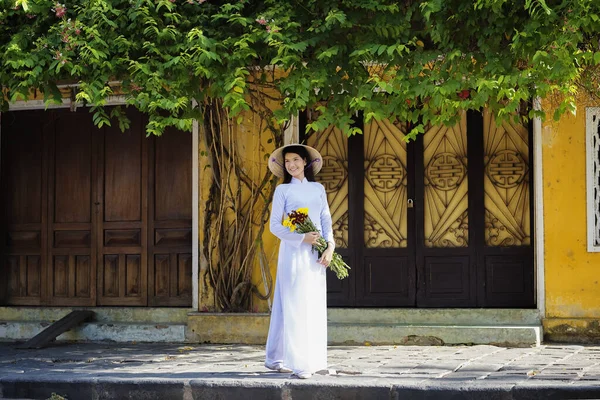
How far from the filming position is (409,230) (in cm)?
1134

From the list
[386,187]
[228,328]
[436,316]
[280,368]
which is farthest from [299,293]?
[386,187]

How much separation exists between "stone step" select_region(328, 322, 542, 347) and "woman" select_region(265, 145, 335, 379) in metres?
2.69

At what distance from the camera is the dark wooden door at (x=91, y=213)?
11820mm

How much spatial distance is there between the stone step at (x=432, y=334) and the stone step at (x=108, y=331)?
1.86 m

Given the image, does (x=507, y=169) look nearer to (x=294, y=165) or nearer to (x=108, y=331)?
(x=294, y=165)

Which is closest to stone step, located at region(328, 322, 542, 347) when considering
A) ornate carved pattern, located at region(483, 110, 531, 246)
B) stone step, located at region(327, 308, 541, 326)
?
stone step, located at region(327, 308, 541, 326)

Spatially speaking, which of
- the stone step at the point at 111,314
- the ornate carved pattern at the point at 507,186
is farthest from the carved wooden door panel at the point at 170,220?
the ornate carved pattern at the point at 507,186

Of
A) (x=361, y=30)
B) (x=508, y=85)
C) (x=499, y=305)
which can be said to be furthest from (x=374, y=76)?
(x=499, y=305)

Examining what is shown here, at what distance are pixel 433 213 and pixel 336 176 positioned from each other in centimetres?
119

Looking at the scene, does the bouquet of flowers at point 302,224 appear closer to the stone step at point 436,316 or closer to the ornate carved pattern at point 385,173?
the stone step at point 436,316

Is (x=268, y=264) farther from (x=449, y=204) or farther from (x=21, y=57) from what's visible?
(x=21, y=57)

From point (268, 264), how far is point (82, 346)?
226 centimetres

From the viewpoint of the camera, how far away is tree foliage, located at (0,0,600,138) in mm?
8445

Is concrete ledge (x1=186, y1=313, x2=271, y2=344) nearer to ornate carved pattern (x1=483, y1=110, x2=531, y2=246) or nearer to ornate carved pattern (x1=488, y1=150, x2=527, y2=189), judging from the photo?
ornate carved pattern (x1=483, y1=110, x2=531, y2=246)
